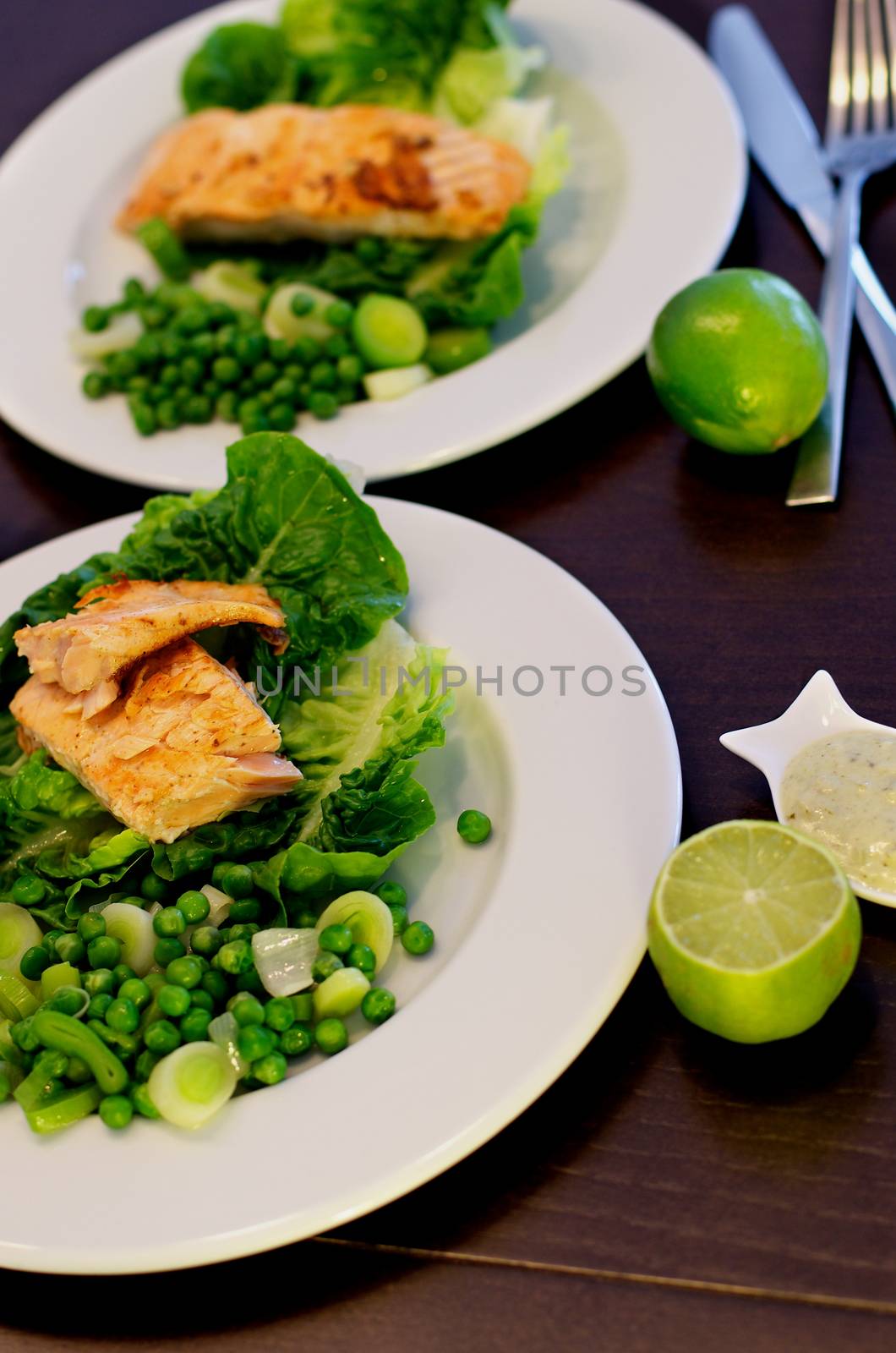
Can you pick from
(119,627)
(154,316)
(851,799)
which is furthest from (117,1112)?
(154,316)

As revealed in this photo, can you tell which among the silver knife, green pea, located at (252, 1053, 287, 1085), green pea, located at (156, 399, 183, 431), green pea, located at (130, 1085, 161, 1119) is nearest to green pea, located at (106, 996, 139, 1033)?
green pea, located at (130, 1085, 161, 1119)

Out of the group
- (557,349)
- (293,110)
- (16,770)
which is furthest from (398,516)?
(293,110)

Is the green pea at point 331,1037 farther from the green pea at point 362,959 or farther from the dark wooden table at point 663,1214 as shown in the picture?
the dark wooden table at point 663,1214

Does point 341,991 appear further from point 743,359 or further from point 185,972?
point 743,359

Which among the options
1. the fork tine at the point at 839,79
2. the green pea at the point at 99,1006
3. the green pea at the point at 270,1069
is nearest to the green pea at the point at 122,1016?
the green pea at the point at 99,1006

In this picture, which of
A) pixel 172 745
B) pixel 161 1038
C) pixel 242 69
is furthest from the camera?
pixel 242 69

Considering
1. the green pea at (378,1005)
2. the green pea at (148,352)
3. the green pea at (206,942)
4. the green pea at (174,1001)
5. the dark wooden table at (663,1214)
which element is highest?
the green pea at (148,352)

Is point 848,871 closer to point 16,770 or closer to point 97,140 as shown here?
point 16,770
